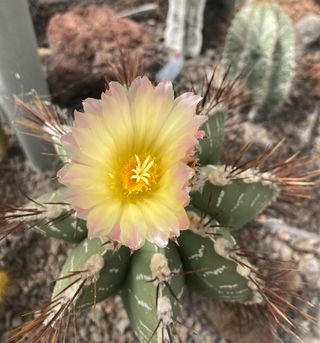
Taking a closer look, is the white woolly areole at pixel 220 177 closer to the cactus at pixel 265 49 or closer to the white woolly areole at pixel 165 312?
the white woolly areole at pixel 165 312

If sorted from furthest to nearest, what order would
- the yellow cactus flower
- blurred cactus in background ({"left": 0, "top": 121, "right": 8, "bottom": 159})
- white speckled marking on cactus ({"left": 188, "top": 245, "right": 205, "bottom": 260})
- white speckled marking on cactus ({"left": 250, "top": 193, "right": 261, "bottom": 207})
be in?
blurred cactus in background ({"left": 0, "top": 121, "right": 8, "bottom": 159}) < white speckled marking on cactus ({"left": 250, "top": 193, "right": 261, "bottom": 207}) < white speckled marking on cactus ({"left": 188, "top": 245, "right": 205, "bottom": 260}) < the yellow cactus flower

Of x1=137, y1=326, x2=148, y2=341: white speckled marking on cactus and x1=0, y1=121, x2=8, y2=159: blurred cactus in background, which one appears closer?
x1=137, y1=326, x2=148, y2=341: white speckled marking on cactus

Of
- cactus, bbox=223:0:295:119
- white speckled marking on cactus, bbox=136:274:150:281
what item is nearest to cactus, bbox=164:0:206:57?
cactus, bbox=223:0:295:119

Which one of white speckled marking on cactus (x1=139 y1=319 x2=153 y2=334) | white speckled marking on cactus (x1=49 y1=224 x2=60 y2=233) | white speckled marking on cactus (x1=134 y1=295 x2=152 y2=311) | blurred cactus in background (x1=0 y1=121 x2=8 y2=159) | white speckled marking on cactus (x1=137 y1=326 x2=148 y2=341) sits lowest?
blurred cactus in background (x1=0 y1=121 x2=8 y2=159)

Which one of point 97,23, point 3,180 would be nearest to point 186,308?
point 3,180

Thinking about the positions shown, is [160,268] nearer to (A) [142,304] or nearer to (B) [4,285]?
(A) [142,304]

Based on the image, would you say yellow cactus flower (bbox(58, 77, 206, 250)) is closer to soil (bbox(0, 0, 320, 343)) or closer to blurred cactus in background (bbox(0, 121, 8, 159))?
soil (bbox(0, 0, 320, 343))
